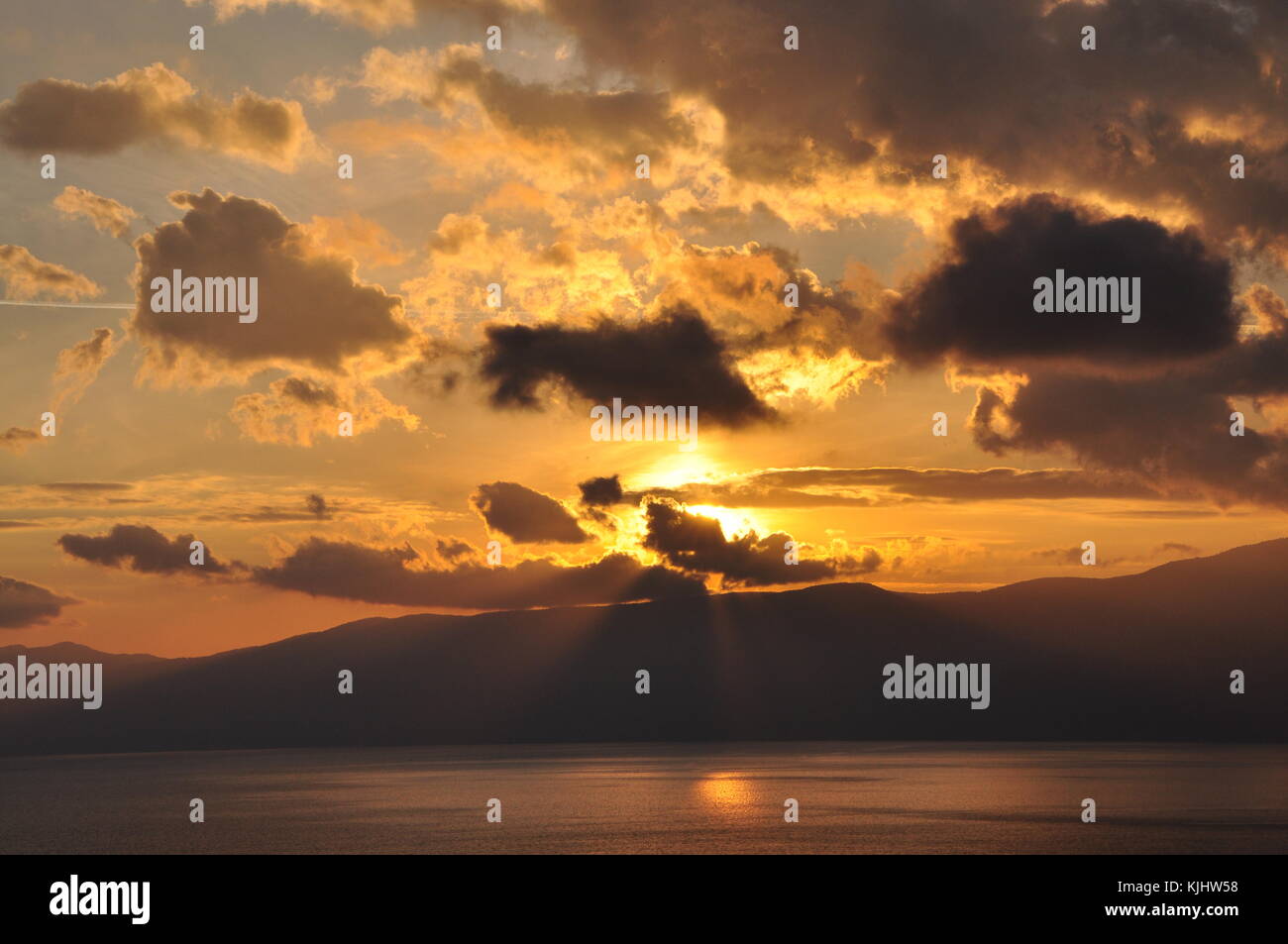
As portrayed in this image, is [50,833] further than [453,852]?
Yes

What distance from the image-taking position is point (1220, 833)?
17100cm

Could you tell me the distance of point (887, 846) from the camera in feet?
499
